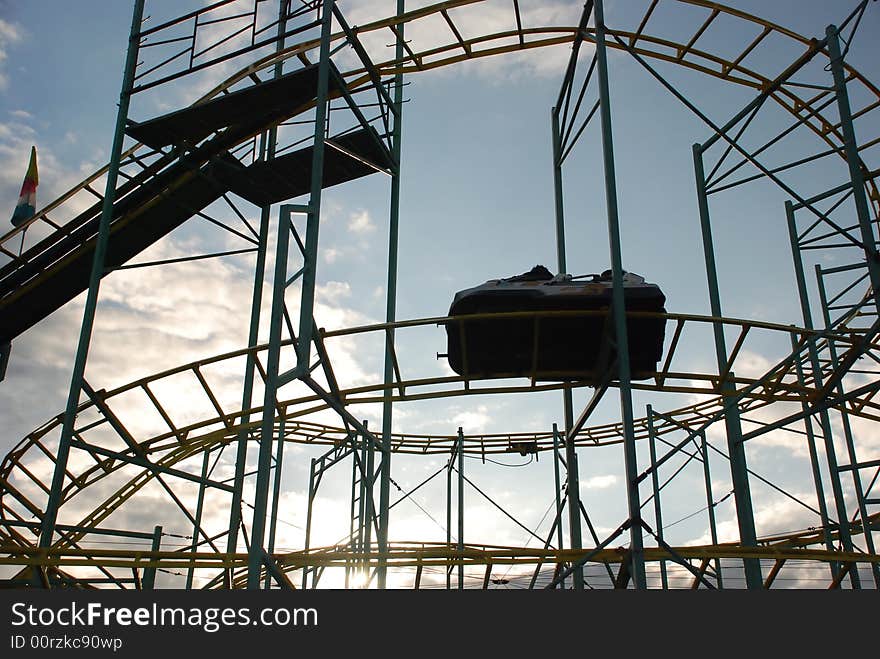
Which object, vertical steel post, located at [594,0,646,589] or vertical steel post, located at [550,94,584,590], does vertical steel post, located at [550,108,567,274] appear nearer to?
vertical steel post, located at [550,94,584,590]

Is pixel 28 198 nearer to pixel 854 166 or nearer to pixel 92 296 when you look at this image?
pixel 92 296

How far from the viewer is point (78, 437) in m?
11.7

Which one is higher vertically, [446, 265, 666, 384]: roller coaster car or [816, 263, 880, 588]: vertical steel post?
[446, 265, 666, 384]: roller coaster car

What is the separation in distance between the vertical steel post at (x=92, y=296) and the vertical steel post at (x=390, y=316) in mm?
4554

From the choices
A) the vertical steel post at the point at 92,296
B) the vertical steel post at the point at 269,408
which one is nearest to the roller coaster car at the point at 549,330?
the vertical steel post at the point at 269,408

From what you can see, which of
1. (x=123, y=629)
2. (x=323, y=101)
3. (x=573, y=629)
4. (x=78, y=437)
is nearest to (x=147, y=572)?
(x=78, y=437)

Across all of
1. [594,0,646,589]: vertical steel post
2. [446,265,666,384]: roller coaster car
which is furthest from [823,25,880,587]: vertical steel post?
[594,0,646,589]: vertical steel post

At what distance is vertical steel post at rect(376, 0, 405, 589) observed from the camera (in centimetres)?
1104

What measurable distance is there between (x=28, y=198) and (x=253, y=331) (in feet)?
22.3

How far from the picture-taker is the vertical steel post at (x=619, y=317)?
748 centimetres

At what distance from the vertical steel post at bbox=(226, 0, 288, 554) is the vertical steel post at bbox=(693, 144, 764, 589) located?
729 cm

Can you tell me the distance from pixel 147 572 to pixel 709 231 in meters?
9.97

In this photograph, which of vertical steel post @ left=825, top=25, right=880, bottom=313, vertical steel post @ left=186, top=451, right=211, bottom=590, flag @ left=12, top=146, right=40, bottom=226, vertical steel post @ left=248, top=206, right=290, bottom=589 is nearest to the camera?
vertical steel post @ left=248, top=206, right=290, bottom=589

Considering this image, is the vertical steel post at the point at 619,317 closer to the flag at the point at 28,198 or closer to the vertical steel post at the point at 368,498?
the vertical steel post at the point at 368,498
